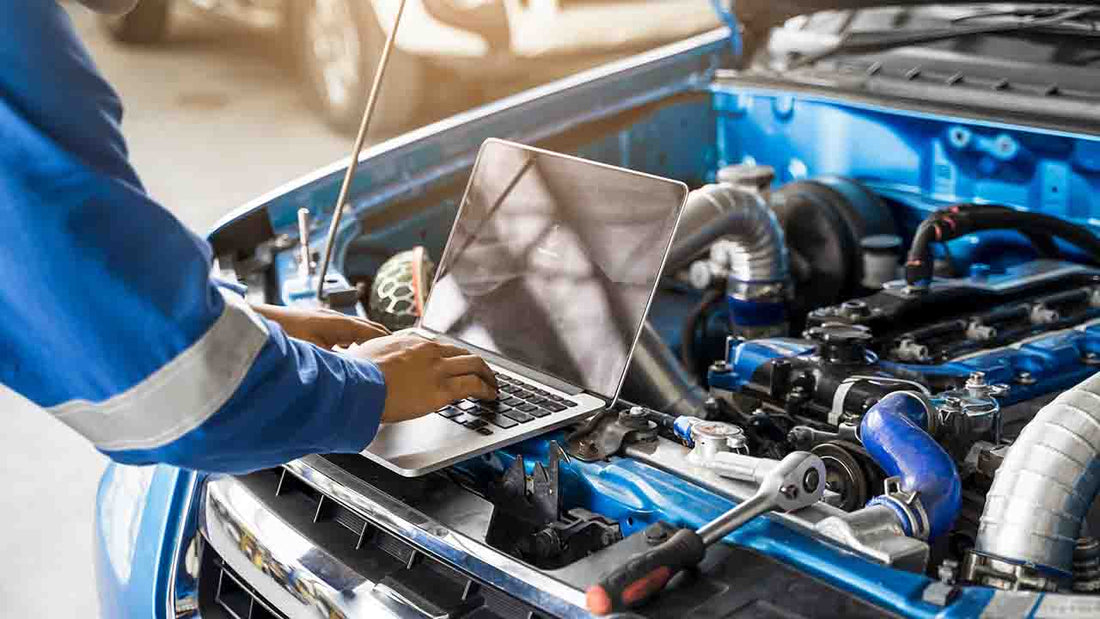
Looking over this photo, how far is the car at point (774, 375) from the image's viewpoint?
3.75 ft

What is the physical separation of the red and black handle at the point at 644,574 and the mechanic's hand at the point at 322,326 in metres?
0.64

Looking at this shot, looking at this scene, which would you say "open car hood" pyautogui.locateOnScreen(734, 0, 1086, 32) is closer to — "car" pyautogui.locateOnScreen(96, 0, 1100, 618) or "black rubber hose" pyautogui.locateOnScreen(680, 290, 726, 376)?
"car" pyautogui.locateOnScreen(96, 0, 1100, 618)

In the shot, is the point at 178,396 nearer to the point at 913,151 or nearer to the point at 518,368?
the point at 518,368

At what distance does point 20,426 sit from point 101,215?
2.82 m

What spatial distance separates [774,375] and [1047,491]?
546mm

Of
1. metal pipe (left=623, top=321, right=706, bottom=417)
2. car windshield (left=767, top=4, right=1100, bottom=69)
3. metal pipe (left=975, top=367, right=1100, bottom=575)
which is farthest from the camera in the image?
car windshield (left=767, top=4, right=1100, bottom=69)

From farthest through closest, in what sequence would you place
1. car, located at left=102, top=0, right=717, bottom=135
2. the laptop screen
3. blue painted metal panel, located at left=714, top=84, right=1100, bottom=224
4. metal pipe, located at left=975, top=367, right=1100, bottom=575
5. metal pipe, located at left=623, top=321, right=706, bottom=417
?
car, located at left=102, top=0, right=717, bottom=135
blue painted metal panel, located at left=714, top=84, right=1100, bottom=224
metal pipe, located at left=623, top=321, right=706, bottom=417
the laptop screen
metal pipe, located at left=975, top=367, right=1100, bottom=575

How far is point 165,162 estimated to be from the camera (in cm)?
584

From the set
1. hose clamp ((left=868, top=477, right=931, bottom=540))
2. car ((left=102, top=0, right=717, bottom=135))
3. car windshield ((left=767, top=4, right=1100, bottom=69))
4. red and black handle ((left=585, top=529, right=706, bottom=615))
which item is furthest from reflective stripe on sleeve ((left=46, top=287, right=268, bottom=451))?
car ((left=102, top=0, right=717, bottom=135))

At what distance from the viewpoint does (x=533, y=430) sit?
4.56 feet

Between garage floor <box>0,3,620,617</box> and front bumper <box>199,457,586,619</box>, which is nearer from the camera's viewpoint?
front bumper <box>199,457,586,619</box>

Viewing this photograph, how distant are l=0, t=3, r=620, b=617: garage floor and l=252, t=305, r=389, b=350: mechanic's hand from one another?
44 centimetres

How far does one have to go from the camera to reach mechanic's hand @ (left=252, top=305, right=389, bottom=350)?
161cm

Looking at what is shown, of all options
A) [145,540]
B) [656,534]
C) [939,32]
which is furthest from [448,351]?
[939,32]
